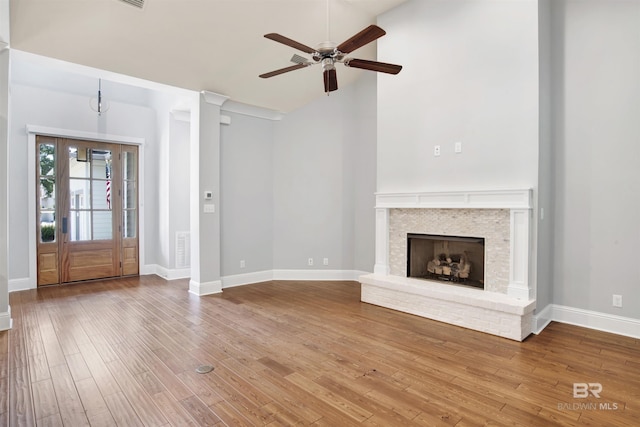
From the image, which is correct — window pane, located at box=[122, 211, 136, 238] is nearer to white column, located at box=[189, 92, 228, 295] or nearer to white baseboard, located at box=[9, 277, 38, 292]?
white baseboard, located at box=[9, 277, 38, 292]

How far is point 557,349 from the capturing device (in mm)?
3094

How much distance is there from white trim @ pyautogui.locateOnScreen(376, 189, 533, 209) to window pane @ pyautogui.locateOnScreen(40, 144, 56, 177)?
18.0 feet

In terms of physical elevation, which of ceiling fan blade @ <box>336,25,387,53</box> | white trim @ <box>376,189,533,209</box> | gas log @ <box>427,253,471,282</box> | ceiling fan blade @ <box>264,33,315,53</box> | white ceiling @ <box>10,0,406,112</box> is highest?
white ceiling @ <box>10,0,406,112</box>

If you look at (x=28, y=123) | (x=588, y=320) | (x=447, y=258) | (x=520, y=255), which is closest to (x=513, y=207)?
(x=520, y=255)

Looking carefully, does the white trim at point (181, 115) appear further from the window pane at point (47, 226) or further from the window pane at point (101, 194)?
the window pane at point (47, 226)

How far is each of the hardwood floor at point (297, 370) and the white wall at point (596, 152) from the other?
597 millimetres

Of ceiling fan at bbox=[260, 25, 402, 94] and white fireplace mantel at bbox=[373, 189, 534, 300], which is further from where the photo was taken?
white fireplace mantel at bbox=[373, 189, 534, 300]

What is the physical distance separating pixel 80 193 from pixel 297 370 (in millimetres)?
5421

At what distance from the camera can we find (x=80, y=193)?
230 inches

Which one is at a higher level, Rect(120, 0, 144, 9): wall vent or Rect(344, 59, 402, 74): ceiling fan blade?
Rect(120, 0, 144, 9): wall vent

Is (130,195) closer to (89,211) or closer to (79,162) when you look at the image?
(89,211)

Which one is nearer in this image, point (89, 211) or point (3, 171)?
point (3, 171)

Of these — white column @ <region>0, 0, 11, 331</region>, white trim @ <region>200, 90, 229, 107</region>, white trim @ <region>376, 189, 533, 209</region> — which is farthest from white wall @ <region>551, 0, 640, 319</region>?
white column @ <region>0, 0, 11, 331</region>

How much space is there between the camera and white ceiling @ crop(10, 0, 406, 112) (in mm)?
3482
